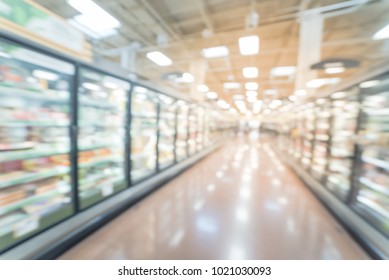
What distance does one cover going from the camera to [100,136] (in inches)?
98.2

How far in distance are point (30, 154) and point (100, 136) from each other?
901 mm

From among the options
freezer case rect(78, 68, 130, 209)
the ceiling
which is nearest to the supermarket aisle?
freezer case rect(78, 68, 130, 209)

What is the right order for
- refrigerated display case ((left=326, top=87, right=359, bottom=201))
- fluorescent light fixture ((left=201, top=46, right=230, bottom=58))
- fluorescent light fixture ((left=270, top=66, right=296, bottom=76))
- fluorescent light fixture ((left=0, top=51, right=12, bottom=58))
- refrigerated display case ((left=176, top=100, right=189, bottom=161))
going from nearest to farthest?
1. fluorescent light fixture ((left=0, top=51, right=12, bottom=58))
2. refrigerated display case ((left=326, top=87, right=359, bottom=201))
3. fluorescent light fixture ((left=201, top=46, right=230, bottom=58))
4. refrigerated display case ((left=176, top=100, right=189, bottom=161))
5. fluorescent light fixture ((left=270, top=66, right=296, bottom=76))

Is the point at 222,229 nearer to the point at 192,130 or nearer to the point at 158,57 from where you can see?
the point at 192,130

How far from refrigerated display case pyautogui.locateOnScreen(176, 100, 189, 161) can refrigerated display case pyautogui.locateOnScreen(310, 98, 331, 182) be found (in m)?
3.29

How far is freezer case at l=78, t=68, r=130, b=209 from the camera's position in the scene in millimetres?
2178

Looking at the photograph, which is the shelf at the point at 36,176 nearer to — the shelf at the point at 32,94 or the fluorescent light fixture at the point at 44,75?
the shelf at the point at 32,94

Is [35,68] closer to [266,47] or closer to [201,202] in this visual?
[201,202]

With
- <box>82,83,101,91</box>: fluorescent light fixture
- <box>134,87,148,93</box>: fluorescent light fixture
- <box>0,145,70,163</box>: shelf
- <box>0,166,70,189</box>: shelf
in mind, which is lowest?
<box>0,166,70,189</box>: shelf

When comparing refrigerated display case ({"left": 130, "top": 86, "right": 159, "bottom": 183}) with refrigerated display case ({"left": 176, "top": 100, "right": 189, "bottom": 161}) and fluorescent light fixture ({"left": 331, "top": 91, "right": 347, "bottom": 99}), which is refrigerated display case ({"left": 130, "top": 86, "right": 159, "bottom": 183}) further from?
fluorescent light fixture ({"left": 331, "top": 91, "right": 347, "bottom": 99})

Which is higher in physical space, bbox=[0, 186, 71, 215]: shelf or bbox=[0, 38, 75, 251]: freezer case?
bbox=[0, 38, 75, 251]: freezer case

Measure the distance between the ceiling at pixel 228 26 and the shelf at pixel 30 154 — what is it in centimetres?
218

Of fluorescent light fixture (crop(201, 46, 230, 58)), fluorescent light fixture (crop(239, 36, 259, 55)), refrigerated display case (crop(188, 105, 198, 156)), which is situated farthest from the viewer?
refrigerated display case (crop(188, 105, 198, 156))
